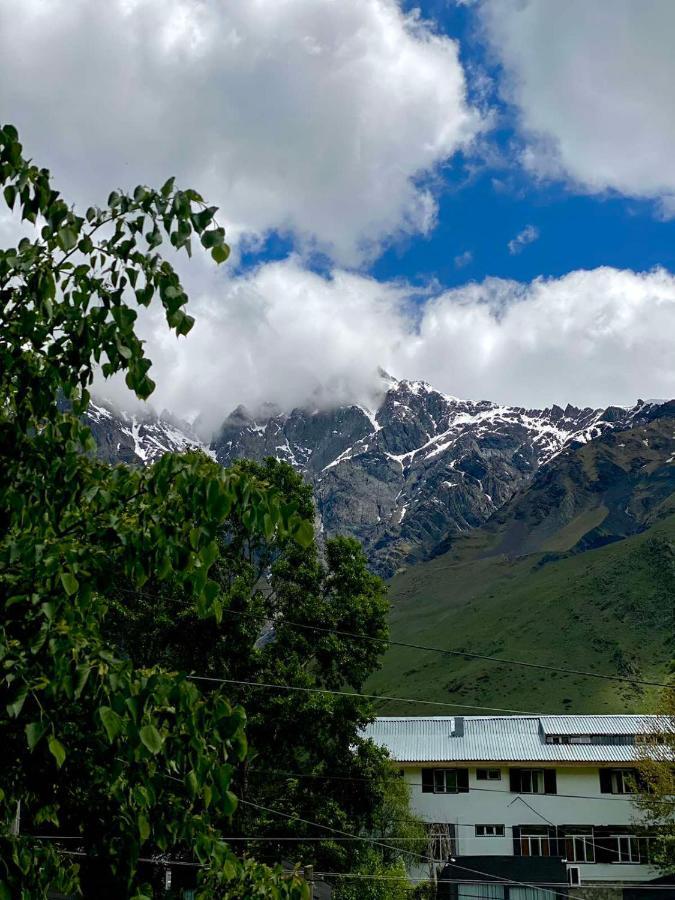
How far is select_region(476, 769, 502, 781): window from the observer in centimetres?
5691

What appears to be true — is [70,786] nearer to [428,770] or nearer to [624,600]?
[428,770]

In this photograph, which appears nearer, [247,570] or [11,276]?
[11,276]

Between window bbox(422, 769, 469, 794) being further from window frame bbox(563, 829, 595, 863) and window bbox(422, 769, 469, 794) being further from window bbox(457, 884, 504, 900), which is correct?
window bbox(457, 884, 504, 900)

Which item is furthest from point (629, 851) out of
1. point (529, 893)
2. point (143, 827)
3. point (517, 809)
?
point (143, 827)

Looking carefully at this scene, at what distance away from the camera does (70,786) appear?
558cm

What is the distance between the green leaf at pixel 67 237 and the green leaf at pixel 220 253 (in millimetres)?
725

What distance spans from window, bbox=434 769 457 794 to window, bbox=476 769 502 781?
141 cm

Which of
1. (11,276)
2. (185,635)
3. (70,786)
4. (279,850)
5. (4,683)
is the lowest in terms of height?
(279,850)

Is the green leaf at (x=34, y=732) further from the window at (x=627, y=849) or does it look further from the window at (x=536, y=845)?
the window at (x=536, y=845)

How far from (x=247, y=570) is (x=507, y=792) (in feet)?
97.6

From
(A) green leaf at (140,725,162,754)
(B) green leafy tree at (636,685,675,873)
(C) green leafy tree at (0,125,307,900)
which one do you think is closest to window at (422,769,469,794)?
(B) green leafy tree at (636,685,675,873)

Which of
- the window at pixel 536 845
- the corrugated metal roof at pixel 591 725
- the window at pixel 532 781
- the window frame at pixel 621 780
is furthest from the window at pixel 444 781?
the window frame at pixel 621 780

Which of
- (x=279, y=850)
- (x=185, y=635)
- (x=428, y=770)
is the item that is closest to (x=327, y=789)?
(x=279, y=850)

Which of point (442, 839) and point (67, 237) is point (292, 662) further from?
point (67, 237)
